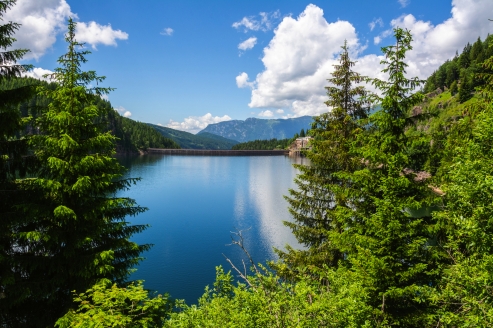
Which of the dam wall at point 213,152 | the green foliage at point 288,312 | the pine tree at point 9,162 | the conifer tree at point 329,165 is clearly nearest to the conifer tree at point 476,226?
the green foliage at point 288,312

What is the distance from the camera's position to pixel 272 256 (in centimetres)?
2348

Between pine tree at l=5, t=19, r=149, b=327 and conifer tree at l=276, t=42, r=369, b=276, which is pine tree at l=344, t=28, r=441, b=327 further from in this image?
pine tree at l=5, t=19, r=149, b=327

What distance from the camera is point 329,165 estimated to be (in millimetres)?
11773

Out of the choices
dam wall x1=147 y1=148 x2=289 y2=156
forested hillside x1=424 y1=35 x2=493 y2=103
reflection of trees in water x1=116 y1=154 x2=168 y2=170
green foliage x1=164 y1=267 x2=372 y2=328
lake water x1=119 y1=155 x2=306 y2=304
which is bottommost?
lake water x1=119 y1=155 x2=306 y2=304

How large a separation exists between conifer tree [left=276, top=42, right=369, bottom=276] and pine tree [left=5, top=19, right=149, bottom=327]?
7254 mm

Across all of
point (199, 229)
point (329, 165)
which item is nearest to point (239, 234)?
point (329, 165)

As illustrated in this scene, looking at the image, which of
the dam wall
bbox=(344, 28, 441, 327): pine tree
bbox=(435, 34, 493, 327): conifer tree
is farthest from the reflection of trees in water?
bbox=(435, 34, 493, 327): conifer tree

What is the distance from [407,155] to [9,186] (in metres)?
11.8

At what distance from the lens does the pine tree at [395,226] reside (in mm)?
7617

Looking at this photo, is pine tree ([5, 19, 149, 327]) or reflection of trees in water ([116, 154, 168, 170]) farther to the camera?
reflection of trees in water ([116, 154, 168, 170])

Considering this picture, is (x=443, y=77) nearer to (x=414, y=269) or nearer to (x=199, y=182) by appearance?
(x=199, y=182)

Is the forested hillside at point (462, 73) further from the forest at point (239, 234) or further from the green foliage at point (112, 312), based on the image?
the green foliage at point (112, 312)

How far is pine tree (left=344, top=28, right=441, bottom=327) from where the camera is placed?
7617 millimetres

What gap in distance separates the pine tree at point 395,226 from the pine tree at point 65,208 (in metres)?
7.93
